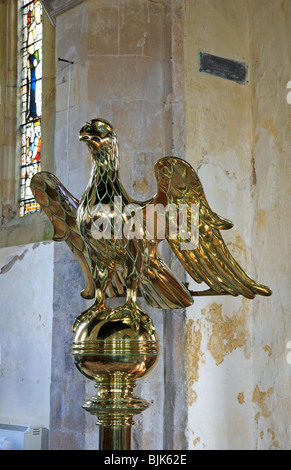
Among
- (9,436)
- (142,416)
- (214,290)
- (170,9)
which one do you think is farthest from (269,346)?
(9,436)

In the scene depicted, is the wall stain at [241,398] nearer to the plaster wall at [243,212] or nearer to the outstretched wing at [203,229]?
the plaster wall at [243,212]

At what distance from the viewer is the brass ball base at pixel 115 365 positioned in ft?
4.81

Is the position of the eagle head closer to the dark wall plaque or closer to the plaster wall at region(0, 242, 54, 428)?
the dark wall plaque

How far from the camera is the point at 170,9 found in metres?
3.40

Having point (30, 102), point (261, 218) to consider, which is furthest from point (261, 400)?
point (30, 102)

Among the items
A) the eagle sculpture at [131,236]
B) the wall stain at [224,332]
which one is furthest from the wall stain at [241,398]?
the eagle sculpture at [131,236]

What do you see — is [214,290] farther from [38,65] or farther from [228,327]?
[38,65]

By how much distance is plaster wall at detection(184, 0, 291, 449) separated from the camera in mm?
3256

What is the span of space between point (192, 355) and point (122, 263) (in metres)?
1.44

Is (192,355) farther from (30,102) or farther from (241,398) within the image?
(30,102)

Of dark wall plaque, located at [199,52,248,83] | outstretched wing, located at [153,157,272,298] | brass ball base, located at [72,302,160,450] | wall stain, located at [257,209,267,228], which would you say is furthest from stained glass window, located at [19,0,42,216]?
brass ball base, located at [72,302,160,450]

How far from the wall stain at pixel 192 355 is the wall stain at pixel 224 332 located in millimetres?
69

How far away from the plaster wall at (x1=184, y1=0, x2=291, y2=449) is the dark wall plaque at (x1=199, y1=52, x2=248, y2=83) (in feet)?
0.10
